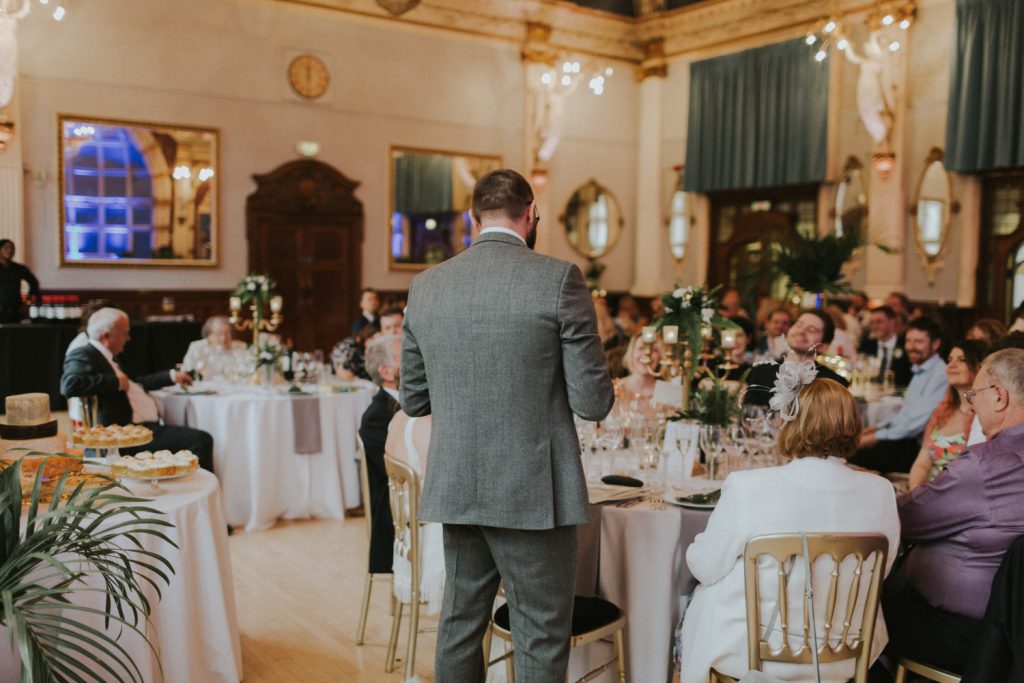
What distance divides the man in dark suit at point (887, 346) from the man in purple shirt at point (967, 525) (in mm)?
4973

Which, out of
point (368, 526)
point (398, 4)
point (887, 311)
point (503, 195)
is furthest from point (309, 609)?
point (398, 4)

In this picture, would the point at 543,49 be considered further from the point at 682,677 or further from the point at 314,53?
the point at 682,677

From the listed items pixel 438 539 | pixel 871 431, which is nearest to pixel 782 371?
pixel 438 539

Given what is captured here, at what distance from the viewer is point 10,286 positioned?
987 cm

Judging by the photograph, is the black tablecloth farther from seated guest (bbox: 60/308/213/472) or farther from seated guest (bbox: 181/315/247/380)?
seated guest (bbox: 60/308/213/472)

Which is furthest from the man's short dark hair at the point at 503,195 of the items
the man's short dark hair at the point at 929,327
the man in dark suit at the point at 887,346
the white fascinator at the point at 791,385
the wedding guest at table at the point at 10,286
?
the wedding guest at table at the point at 10,286

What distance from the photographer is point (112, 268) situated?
36.1ft

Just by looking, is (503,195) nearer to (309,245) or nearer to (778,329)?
(778,329)

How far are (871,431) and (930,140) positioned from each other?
6.95 metres

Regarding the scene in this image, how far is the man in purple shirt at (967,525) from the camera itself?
2.79 m

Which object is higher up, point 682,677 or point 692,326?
point 692,326

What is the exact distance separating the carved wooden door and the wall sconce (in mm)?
2755

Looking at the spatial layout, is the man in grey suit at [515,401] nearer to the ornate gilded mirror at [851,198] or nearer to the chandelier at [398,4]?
the chandelier at [398,4]

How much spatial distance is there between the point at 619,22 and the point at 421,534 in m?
12.6
